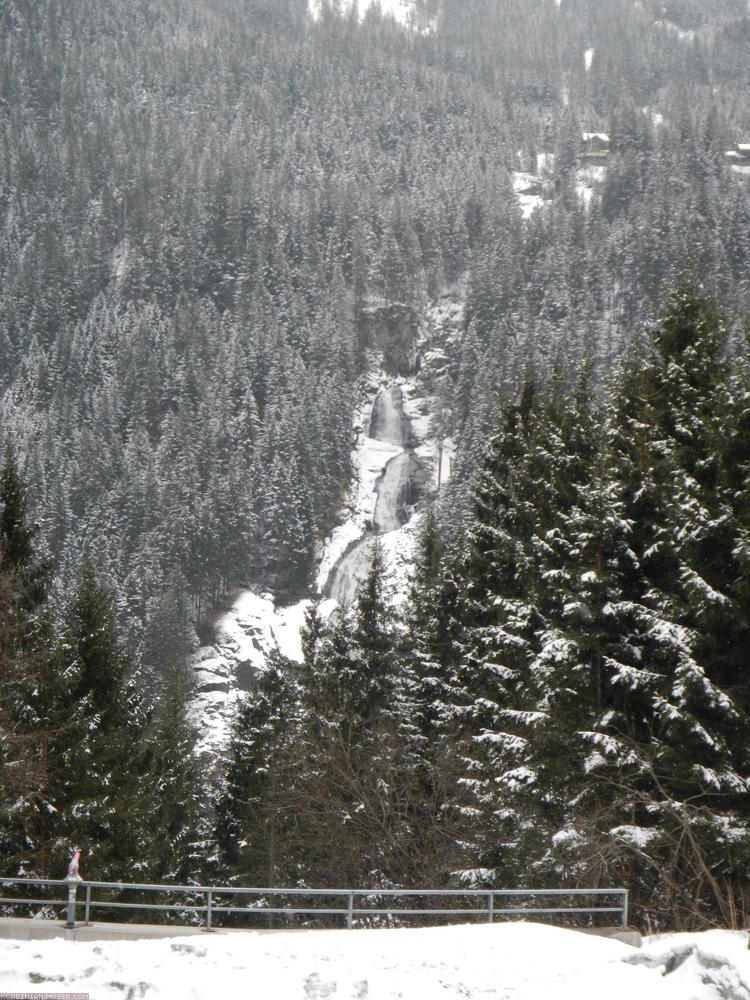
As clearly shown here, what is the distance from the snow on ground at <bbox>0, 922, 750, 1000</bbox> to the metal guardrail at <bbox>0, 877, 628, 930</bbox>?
2.12ft

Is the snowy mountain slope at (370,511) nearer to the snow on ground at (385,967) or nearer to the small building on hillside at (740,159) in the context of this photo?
the small building on hillside at (740,159)

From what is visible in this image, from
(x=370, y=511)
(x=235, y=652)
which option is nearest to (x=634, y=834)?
(x=235, y=652)

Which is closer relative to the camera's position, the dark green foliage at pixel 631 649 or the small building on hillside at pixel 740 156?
the dark green foliage at pixel 631 649

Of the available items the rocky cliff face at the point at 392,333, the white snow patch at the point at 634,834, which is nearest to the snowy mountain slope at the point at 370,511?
the rocky cliff face at the point at 392,333

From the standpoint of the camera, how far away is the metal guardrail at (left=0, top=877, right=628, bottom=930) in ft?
39.2

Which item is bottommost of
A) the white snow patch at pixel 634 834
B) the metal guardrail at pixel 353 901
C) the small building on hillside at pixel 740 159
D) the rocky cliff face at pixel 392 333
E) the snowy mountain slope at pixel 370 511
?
the metal guardrail at pixel 353 901

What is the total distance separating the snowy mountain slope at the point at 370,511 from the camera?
315 feet

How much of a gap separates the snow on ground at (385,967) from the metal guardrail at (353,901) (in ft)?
2.12

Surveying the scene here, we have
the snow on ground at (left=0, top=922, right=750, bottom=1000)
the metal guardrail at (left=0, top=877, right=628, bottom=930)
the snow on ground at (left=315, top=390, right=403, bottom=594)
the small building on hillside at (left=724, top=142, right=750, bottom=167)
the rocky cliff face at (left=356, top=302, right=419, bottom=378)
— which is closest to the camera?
the snow on ground at (left=0, top=922, right=750, bottom=1000)

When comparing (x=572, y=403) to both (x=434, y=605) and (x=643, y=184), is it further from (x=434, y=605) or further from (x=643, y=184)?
(x=643, y=184)

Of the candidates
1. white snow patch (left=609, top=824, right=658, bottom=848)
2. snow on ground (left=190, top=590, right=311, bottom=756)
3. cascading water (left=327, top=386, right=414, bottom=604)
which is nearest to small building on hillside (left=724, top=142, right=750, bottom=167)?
cascading water (left=327, top=386, right=414, bottom=604)

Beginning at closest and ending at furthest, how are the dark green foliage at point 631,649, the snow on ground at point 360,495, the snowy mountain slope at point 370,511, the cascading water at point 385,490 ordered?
the dark green foliage at point 631,649 → the snowy mountain slope at point 370,511 → the cascading water at point 385,490 → the snow on ground at point 360,495

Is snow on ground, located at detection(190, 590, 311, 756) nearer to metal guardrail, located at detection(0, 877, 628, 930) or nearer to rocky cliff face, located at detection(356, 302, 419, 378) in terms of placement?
metal guardrail, located at detection(0, 877, 628, 930)

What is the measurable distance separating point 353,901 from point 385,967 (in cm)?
921
